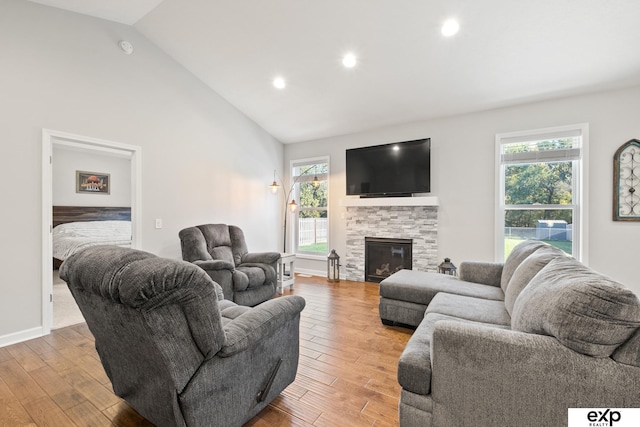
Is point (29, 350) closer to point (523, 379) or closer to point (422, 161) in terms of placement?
point (523, 379)

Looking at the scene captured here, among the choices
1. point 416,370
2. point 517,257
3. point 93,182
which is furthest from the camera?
point 93,182

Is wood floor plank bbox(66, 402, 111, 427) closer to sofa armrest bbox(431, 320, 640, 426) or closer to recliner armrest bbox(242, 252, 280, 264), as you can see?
sofa armrest bbox(431, 320, 640, 426)

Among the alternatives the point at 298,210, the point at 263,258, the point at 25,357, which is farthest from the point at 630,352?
the point at 298,210

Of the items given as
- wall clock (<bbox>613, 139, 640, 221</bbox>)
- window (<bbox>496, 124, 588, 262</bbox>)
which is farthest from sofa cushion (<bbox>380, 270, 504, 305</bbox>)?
wall clock (<bbox>613, 139, 640, 221</bbox>)

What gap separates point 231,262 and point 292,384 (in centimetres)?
180

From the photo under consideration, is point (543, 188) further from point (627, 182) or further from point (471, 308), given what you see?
point (471, 308)

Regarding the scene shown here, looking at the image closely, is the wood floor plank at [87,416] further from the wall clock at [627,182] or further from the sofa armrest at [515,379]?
the wall clock at [627,182]

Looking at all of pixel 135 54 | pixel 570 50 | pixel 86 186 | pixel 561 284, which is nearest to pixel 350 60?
pixel 570 50

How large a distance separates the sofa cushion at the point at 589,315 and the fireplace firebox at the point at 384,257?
3.28m

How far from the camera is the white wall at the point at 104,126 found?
262 cm

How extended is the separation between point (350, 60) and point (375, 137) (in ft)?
5.62

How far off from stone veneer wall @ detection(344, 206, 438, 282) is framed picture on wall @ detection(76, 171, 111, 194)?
5.57m

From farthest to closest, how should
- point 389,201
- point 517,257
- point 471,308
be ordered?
point 389,201, point 517,257, point 471,308

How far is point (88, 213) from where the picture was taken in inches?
237
